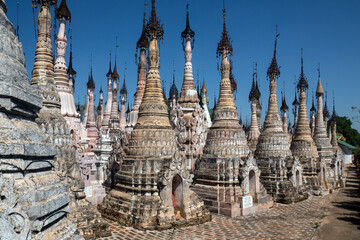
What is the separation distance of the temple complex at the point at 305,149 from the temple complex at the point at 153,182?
1293 centimetres

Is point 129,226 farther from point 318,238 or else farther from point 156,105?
point 318,238

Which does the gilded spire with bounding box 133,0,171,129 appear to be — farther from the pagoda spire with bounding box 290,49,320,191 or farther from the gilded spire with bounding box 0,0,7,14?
the pagoda spire with bounding box 290,49,320,191

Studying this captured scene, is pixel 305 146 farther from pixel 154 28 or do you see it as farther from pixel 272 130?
pixel 154 28

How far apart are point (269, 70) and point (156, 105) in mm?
11867

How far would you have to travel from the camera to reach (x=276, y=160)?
2009 cm

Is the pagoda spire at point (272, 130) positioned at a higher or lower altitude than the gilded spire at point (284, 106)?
lower

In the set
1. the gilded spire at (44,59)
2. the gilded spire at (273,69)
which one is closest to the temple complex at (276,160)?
the gilded spire at (273,69)

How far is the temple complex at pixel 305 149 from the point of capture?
76.6 ft

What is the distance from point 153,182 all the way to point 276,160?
10457 millimetres

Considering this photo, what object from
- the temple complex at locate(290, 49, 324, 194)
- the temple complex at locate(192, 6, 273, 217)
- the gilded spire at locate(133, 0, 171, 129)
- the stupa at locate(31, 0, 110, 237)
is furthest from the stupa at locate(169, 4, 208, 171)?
the stupa at locate(31, 0, 110, 237)

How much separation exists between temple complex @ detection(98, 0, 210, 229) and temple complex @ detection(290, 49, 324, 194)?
42.4 ft

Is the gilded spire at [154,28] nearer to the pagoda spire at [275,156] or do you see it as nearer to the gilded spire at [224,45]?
the gilded spire at [224,45]

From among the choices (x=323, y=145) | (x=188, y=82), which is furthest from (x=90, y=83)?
(x=323, y=145)

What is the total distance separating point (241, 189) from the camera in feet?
51.7
